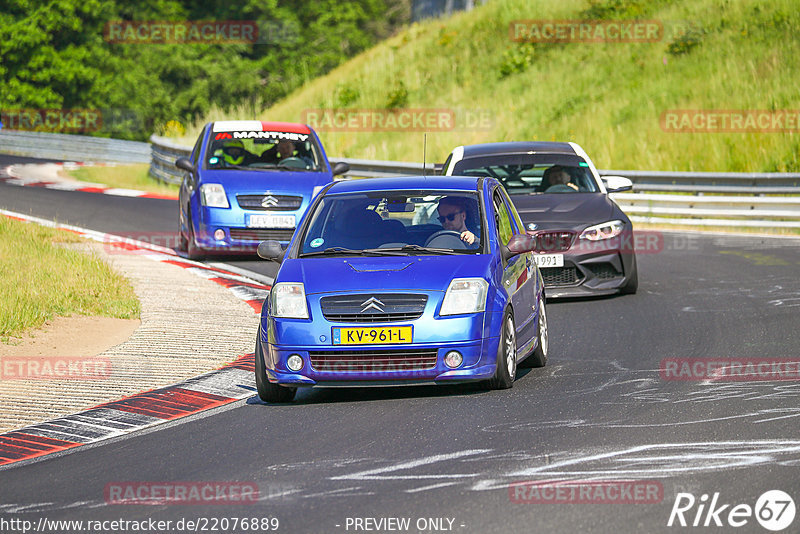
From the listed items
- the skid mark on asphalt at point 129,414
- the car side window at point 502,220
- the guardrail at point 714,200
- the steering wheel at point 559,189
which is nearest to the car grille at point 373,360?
the skid mark on asphalt at point 129,414

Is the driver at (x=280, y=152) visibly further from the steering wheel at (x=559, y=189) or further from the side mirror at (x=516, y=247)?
the side mirror at (x=516, y=247)

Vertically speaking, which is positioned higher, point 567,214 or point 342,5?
point 342,5

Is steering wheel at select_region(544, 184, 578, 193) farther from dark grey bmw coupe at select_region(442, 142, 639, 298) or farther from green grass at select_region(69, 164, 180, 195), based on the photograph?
green grass at select_region(69, 164, 180, 195)

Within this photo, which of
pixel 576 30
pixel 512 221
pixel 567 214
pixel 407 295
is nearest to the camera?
pixel 407 295

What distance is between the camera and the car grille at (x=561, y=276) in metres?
14.0

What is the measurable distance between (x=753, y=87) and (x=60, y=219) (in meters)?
19.0

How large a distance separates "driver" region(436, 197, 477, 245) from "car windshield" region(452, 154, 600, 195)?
4935 mm

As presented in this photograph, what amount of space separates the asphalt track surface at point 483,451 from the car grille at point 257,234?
641 cm

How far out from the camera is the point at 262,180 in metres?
17.5

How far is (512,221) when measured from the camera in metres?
10.8

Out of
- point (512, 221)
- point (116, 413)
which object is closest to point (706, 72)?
point (512, 221)

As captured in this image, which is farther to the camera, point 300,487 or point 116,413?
point 116,413

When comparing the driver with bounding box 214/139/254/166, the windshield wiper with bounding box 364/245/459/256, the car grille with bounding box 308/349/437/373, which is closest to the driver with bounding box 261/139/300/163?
the driver with bounding box 214/139/254/166

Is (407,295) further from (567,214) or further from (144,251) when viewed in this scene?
(144,251)
